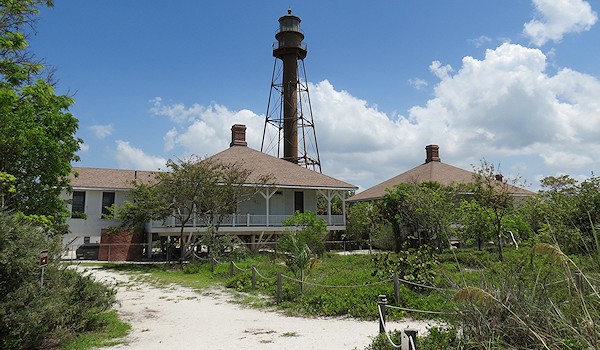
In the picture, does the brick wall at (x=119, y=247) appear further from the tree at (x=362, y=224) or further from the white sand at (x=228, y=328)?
the tree at (x=362, y=224)

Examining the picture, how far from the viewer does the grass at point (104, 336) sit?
7230mm

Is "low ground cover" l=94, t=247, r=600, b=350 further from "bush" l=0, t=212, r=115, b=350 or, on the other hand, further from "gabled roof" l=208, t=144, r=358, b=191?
"gabled roof" l=208, t=144, r=358, b=191

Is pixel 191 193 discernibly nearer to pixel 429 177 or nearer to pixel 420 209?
pixel 420 209

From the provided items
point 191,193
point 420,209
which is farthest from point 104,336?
point 420,209

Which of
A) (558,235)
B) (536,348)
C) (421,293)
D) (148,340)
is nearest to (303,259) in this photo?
(421,293)

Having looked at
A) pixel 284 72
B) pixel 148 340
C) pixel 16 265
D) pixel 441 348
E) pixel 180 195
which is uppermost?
pixel 284 72

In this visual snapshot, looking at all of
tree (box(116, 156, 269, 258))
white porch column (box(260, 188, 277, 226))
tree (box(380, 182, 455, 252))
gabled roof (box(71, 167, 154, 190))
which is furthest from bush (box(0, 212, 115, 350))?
gabled roof (box(71, 167, 154, 190))

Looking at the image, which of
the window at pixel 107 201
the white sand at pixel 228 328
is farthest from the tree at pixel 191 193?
the white sand at pixel 228 328

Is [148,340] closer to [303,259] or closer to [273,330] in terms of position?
[273,330]

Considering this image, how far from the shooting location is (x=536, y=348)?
4.32m

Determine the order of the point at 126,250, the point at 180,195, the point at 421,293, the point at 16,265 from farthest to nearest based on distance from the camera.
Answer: the point at 126,250 < the point at 180,195 < the point at 421,293 < the point at 16,265

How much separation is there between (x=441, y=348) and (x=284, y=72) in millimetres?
34081

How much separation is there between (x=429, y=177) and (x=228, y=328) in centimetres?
2699

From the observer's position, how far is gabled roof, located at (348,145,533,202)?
3238 centimetres
